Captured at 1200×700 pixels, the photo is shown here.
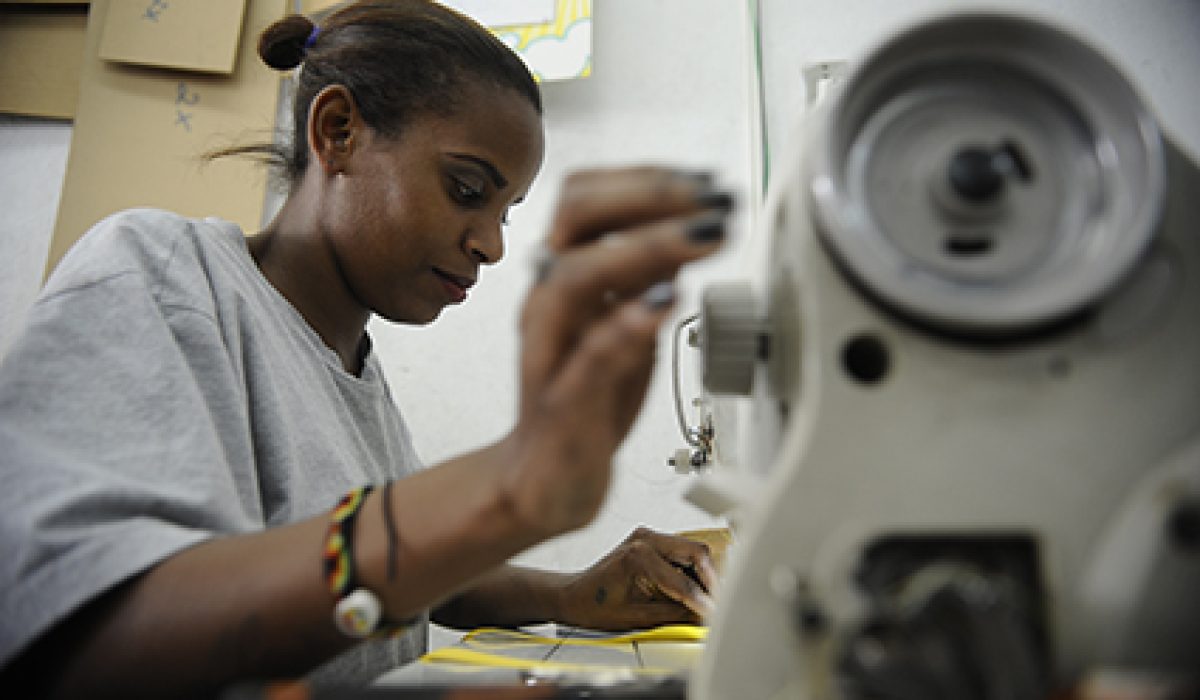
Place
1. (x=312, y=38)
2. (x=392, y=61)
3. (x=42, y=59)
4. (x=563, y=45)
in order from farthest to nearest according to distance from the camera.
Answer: (x=42, y=59) → (x=563, y=45) → (x=312, y=38) → (x=392, y=61)

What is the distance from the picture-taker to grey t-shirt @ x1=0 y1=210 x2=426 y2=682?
49 cm

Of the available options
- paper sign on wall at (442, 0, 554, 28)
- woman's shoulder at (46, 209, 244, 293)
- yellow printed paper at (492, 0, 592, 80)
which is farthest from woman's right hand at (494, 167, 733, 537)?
paper sign on wall at (442, 0, 554, 28)

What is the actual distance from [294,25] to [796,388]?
1.05 m

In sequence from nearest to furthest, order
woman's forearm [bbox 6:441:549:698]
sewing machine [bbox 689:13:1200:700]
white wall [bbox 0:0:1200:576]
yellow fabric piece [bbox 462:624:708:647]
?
sewing machine [bbox 689:13:1200:700]
woman's forearm [bbox 6:441:549:698]
yellow fabric piece [bbox 462:624:708:647]
white wall [bbox 0:0:1200:576]

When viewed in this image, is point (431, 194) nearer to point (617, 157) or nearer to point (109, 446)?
→ point (109, 446)

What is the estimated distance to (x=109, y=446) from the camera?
0.55 metres

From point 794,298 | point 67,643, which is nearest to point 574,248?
point 794,298

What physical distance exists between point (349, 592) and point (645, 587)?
2.18 feet

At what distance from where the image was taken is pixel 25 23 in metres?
1.87

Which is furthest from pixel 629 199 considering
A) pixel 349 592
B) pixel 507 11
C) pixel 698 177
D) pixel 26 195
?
pixel 26 195

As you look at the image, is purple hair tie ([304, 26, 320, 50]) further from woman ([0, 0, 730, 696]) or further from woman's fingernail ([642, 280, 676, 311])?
woman's fingernail ([642, 280, 676, 311])

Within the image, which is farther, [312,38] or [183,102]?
[183,102]

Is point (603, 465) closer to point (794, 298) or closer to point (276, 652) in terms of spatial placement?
point (794, 298)

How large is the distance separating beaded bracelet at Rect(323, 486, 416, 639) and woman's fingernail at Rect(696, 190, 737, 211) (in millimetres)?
289
